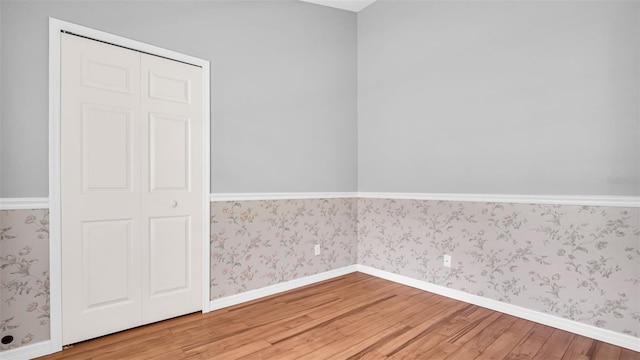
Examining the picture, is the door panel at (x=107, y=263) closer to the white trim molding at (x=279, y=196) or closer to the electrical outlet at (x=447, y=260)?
the white trim molding at (x=279, y=196)

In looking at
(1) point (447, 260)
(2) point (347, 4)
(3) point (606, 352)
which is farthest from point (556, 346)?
(2) point (347, 4)

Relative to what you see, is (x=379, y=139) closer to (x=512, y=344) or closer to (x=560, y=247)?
(x=560, y=247)

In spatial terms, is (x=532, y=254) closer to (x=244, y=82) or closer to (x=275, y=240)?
(x=275, y=240)

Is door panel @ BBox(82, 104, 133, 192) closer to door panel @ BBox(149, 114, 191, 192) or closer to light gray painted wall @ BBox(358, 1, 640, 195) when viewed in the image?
door panel @ BBox(149, 114, 191, 192)

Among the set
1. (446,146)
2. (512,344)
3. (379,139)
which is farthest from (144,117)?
(512,344)

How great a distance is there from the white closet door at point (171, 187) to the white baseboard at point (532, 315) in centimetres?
201

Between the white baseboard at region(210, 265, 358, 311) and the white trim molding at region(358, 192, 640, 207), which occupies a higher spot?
the white trim molding at region(358, 192, 640, 207)

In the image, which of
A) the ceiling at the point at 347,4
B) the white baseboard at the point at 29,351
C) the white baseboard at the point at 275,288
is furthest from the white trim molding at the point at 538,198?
the white baseboard at the point at 29,351

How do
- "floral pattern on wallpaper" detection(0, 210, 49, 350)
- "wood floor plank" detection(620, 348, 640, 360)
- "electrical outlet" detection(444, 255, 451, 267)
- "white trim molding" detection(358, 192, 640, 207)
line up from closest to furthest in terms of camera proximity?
1. "floral pattern on wallpaper" detection(0, 210, 49, 350)
2. "wood floor plank" detection(620, 348, 640, 360)
3. "white trim molding" detection(358, 192, 640, 207)
4. "electrical outlet" detection(444, 255, 451, 267)

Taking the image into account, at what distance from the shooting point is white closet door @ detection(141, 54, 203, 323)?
2203 millimetres

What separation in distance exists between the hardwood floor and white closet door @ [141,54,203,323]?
8.9 inches

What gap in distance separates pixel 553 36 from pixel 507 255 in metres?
1.66

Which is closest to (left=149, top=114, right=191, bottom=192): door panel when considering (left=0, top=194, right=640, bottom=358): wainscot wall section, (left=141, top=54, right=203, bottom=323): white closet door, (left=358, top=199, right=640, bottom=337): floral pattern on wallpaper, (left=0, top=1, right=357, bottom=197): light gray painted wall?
(left=141, top=54, right=203, bottom=323): white closet door

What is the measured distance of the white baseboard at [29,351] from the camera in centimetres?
173
